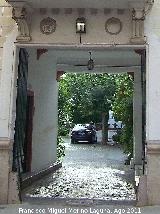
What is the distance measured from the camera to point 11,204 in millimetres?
6590

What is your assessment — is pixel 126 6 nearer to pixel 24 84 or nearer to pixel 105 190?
pixel 24 84

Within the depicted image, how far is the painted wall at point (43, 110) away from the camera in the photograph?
9.93 m

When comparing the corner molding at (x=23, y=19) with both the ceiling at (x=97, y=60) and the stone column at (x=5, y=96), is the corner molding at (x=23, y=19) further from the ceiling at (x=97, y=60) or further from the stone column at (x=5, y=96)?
the ceiling at (x=97, y=60)

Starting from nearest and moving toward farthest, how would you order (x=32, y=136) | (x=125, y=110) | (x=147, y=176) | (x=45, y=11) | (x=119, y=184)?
(x=147, y=176) → (x=45, y=11) → (x=119, y=184) → (x=32, y=136) → (x=125, y=110)

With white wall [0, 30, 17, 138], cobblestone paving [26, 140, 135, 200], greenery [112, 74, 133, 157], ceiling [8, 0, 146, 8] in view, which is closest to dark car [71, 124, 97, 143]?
greenery [112, 74, 133, 157]

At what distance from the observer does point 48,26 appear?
6.98m

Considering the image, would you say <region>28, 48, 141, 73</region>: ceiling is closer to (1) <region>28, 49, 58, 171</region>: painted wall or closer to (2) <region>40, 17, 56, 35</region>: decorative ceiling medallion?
(1) <region>28, 49, 58, 171</region>: painted wall

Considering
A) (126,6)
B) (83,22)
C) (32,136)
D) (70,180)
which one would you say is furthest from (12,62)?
(70,180)

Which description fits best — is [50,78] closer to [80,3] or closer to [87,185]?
[87,185]

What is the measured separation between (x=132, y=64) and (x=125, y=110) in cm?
199

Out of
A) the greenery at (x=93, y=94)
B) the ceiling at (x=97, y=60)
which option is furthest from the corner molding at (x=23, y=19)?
the greenery at (x=93, y=94)

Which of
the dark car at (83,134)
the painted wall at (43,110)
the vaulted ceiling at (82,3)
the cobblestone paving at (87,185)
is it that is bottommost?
the cobblestone paving at (87,185)

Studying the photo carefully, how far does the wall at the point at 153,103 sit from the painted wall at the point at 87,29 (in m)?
0.46

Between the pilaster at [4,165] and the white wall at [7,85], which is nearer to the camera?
the pilaster at [4,165]
